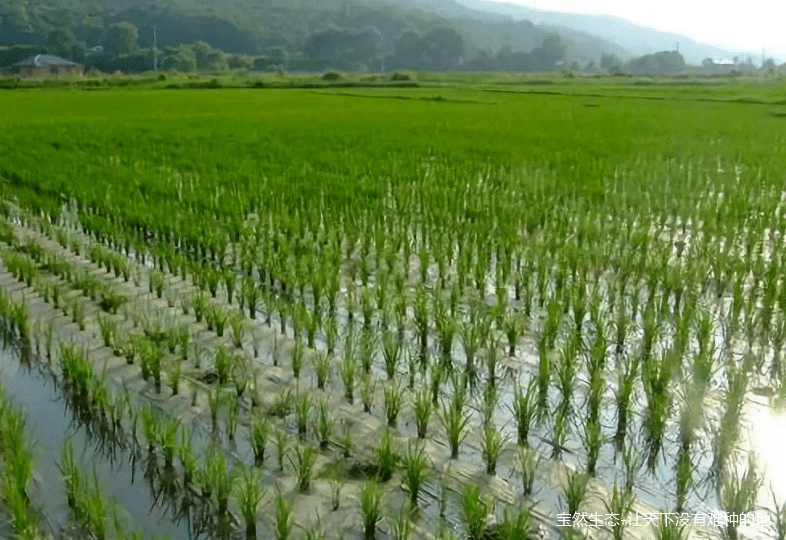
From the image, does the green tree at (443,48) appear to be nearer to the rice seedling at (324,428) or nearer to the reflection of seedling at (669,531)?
the rice seedling at (324,428)

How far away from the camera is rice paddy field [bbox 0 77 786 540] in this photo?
2.50 metres

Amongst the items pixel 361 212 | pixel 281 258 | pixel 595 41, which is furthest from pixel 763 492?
pixel 595 41

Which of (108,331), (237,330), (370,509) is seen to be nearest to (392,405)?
(370,509)

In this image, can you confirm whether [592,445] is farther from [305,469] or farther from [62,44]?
[62,44]

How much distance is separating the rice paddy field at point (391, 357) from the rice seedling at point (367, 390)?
0.12ft

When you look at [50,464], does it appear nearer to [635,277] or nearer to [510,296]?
[510,296]

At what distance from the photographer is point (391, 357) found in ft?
11.4

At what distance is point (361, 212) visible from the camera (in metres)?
6.73

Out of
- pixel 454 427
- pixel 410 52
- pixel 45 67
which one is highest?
pixel 410 52

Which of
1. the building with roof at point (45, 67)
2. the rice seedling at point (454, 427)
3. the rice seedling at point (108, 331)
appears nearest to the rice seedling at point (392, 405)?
the rice seedling at point (454, 427)

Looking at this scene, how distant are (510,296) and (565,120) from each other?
11.8m

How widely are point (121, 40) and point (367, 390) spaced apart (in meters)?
66.2

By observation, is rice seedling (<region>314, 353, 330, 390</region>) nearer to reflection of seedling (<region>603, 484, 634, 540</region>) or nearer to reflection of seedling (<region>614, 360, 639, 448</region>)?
reflection of seedling (<region>614, 360, 639, 448</region>)

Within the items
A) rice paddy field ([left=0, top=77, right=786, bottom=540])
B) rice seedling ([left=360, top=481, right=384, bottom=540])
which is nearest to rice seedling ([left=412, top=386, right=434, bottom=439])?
rice paddy field ([left=0, top=77, right=786, bottom=540])
